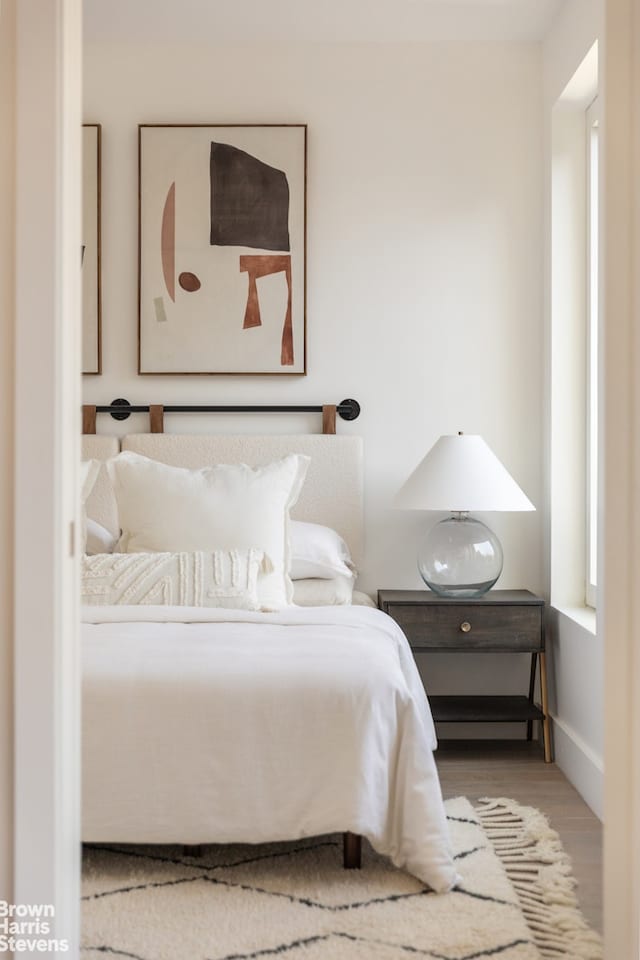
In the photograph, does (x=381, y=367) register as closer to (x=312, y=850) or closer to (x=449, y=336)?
(x=449, y=336)

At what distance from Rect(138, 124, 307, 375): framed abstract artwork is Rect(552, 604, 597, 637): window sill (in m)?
1.41

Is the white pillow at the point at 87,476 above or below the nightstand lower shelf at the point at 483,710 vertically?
above

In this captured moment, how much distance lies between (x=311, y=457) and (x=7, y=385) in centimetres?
248

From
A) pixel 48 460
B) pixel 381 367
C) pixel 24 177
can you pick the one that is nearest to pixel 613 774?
pixel 48 460

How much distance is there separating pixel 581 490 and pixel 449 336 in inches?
32.2

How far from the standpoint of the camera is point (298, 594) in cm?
353

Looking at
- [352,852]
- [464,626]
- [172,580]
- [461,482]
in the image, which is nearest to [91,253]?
[172,580]

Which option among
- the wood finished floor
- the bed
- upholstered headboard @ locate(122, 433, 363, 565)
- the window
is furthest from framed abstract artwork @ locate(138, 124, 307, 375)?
the bed

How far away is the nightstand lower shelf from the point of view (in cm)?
369

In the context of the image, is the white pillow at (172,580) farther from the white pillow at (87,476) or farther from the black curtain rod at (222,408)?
the black curtain rod at (222,408)

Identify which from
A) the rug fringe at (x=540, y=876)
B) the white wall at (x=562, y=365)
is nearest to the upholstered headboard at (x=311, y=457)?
the white wall at (x=562, y=365)

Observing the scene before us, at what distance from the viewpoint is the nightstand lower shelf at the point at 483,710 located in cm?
369

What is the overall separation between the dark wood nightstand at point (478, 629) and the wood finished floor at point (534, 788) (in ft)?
0.49

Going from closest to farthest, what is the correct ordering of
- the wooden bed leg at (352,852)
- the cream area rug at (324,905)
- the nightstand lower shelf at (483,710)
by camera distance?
the cream area rug at (324,905) < the wooden bed leg at (352,852) < the nightstand lower shelf at (483,710)
